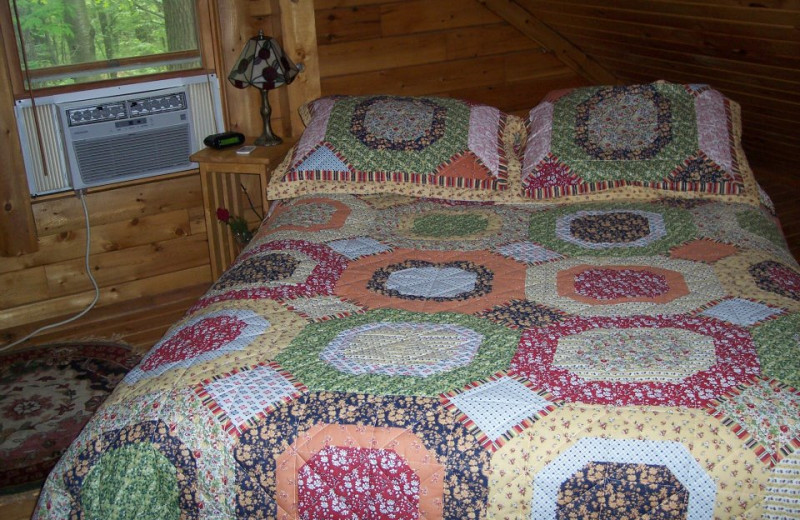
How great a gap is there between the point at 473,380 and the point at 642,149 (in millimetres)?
1267

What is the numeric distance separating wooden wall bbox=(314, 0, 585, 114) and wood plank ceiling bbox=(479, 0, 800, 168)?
112 mm

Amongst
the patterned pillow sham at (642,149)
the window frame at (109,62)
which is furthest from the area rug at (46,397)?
the patterned pillow sham at (642,149)

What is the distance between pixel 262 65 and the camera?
290 centimetres

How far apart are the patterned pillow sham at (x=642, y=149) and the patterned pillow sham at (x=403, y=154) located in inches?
5.1

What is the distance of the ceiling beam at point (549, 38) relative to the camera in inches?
141

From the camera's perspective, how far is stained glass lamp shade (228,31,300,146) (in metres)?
2.90

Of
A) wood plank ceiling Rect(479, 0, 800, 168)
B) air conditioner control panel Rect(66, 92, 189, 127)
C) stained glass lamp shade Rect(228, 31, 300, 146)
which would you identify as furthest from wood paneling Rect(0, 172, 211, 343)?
wood plank ceiling Rect(479, 0, 800, 168)

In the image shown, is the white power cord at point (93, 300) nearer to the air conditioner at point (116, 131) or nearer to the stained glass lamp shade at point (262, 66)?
the air conditioner at point (116, 131)

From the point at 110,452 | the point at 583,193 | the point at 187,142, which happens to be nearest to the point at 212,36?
the point at 187,142

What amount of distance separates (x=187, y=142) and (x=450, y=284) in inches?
64.0

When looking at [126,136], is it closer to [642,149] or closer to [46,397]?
[46,397]

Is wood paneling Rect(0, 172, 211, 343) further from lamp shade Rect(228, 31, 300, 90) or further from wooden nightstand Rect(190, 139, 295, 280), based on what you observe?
lamp shade Rect(228, 31, 300, 90)

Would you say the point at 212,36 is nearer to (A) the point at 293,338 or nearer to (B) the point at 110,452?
(A) the point at 293,338

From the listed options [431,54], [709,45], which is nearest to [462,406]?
[709,45]
